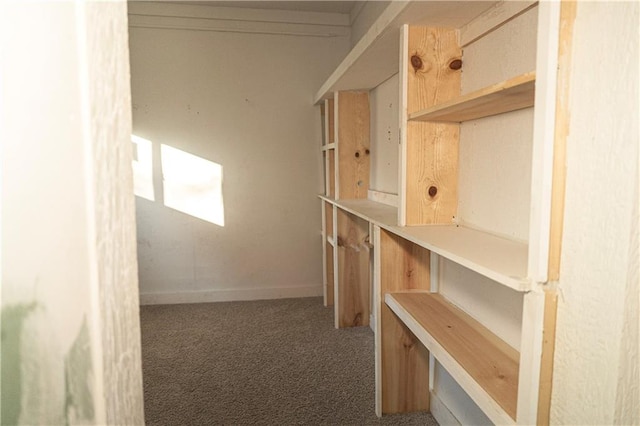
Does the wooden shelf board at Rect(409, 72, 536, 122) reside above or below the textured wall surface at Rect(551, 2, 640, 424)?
above

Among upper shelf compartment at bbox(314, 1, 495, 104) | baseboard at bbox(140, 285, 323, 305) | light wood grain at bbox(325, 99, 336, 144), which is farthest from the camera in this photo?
baseboard at bbox(140, 285, 323, 305)

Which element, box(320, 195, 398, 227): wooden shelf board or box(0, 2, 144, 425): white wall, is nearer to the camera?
box(0, 2, 144, 425): white wall

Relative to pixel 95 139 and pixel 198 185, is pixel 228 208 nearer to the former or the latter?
pixel 198 185

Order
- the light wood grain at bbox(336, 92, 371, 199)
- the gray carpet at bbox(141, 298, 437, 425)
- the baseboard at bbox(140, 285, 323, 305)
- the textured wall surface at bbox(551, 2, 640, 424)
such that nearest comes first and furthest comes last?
the textured wall surface at bbox(551, 2, 640, 424)
the gray carpet at bbox(141, 298, 437, 425)
the light wood grain at bbox(336, 92, 371, 199)
the baseboard at bbox(140, 285, 323, 305)

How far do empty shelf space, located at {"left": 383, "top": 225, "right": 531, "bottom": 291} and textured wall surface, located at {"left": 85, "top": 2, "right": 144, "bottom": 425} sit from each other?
699mm

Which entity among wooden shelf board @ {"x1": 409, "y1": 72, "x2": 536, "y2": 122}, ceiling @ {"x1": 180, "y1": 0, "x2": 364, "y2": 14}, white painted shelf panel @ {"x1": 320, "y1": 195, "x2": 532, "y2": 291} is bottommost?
white painted shelf panel @ {"x1": 320, "y1": 195, "x2": 532, "y2": 291}

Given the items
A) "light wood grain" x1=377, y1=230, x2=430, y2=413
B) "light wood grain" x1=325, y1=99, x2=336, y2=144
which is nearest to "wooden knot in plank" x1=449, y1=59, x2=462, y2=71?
"light wood grain" x1=377, y1=230, x2=430, y2=413

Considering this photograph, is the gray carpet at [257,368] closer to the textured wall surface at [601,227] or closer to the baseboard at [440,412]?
the baseboard at [440,412]

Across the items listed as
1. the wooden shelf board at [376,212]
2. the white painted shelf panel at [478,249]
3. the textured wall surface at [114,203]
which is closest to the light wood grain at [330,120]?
the wooden shelf board at [376,212]

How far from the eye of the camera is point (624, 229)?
621 mm

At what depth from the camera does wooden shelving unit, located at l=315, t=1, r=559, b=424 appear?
0.80 metres

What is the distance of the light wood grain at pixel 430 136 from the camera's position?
147cm

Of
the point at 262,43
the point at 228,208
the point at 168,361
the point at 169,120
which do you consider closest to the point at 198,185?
the point at 228,208

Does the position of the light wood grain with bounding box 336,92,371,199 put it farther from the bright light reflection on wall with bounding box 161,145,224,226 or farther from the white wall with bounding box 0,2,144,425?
the white wall with bounding box 0,2,144,425
